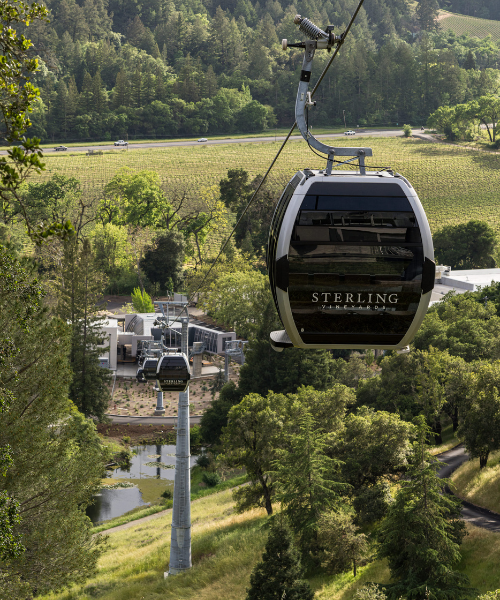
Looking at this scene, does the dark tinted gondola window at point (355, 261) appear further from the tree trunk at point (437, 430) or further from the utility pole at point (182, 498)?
the tree trunk at point (437, 430)

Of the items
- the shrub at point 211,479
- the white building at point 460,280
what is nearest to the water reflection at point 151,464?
the shrub at point 211,479

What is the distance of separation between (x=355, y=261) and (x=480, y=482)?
26230mm

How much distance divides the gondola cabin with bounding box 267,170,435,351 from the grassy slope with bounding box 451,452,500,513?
2370 centimetres

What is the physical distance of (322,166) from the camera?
4338 inches

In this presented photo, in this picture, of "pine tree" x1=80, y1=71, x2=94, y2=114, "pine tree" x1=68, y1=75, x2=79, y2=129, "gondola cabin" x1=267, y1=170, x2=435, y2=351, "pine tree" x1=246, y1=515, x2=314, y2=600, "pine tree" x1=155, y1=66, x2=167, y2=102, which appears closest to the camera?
"gondola cabin" x1=267, y1=170, x2=435, y2=351

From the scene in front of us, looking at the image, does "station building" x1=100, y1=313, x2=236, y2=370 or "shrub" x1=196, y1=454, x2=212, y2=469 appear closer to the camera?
"shrub" x1=196, y1=454, x2=212, y2=469

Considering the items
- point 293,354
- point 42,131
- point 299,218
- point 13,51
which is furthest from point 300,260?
point 42,131

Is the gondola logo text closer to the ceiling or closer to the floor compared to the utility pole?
closer to the ceiling

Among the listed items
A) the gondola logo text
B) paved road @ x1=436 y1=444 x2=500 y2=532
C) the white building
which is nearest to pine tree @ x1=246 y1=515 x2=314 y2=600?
paved road @ x1=436 y1=444 x2=500 y2=532

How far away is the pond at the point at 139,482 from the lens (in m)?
37.9

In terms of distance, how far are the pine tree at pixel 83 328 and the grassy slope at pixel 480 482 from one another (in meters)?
22.6

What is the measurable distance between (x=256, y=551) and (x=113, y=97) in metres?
122

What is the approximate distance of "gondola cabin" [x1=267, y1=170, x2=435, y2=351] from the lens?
7.93 metres

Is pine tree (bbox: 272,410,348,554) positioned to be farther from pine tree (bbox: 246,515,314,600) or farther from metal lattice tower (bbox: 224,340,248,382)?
metal lattice tower (bbox: 224,340,248,382)
